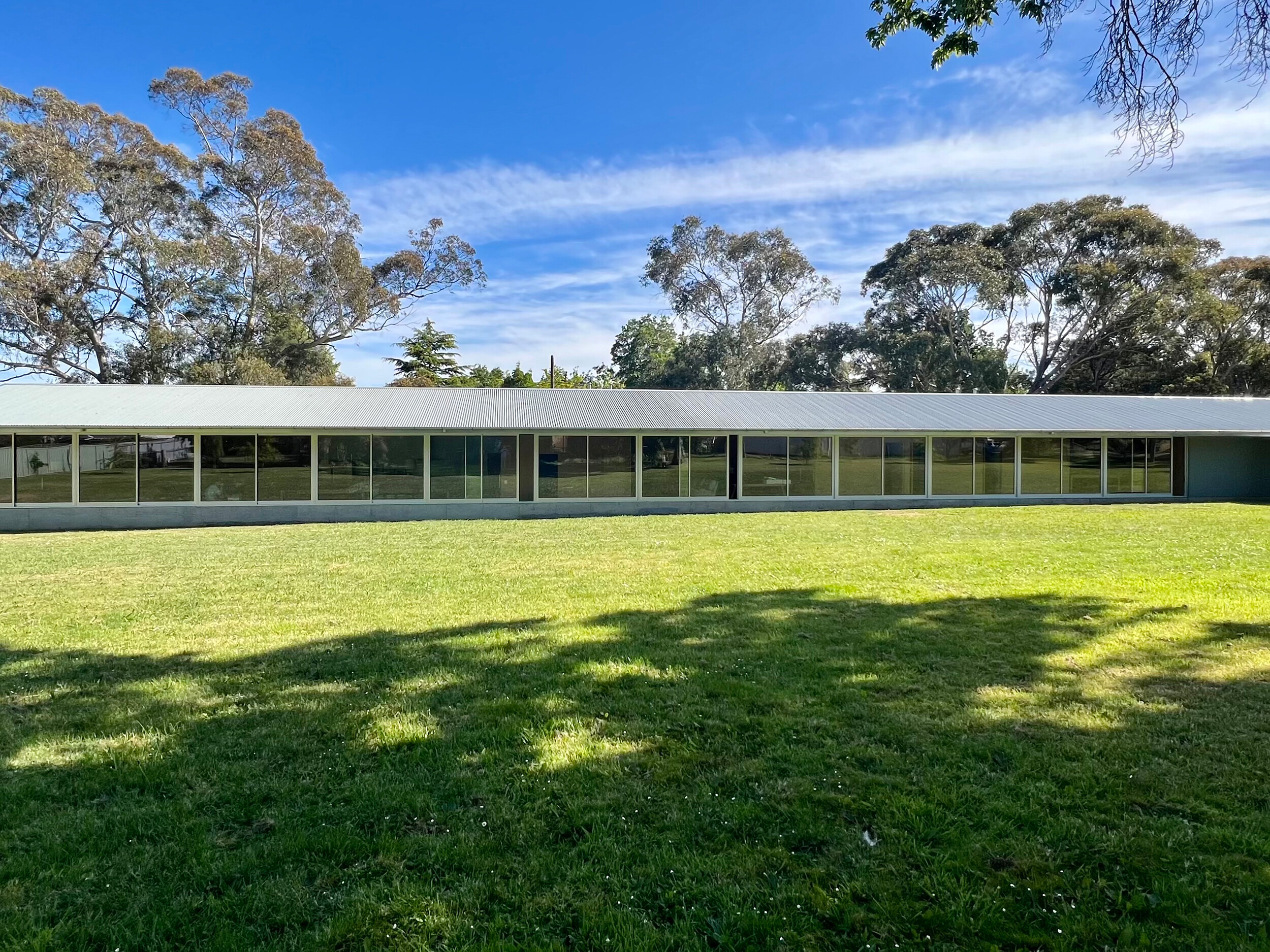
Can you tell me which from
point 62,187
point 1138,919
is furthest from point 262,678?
point 62,187

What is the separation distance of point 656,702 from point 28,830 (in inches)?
122

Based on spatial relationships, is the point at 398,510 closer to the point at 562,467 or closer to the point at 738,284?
the point at 562,467

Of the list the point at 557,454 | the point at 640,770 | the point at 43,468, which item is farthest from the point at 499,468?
the point at 640,770

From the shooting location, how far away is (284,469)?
17562 mm

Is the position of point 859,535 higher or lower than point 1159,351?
lower

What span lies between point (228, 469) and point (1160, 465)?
977 inches

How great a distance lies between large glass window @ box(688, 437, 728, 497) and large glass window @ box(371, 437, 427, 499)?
6.80 m

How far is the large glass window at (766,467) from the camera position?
19.5 m

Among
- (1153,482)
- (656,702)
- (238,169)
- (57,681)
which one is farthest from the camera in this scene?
(238,169)

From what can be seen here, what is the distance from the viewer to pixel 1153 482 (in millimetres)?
21125

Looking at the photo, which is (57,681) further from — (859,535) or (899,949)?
(859,535)

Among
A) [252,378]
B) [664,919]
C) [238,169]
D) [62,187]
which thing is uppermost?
[238,169]

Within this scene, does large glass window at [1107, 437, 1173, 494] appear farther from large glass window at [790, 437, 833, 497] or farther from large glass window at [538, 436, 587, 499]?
large glass window at [538, 436, 587, 499]

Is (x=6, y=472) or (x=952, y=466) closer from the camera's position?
(x=6, y=472)
